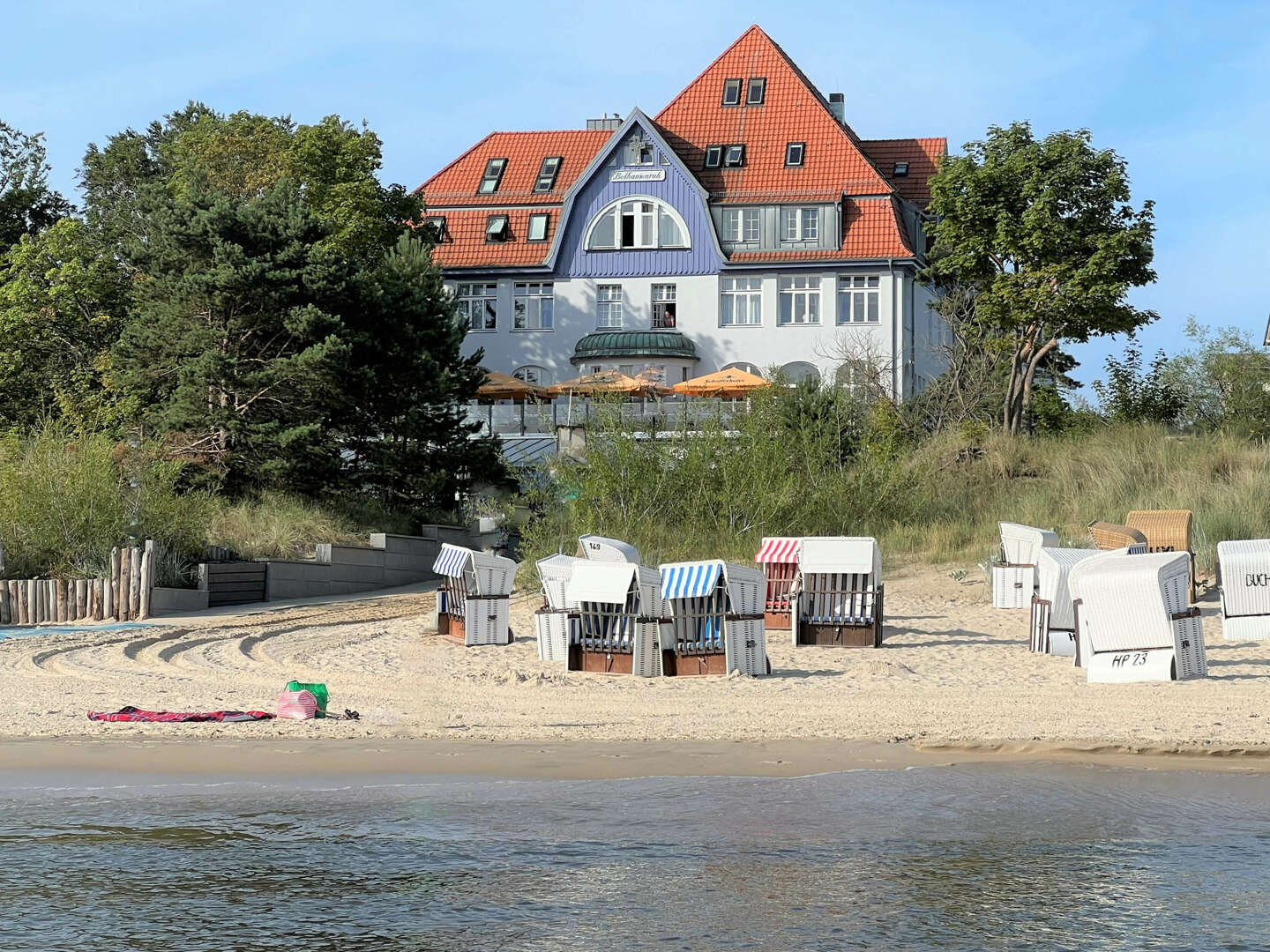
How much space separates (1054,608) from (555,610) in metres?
5.47

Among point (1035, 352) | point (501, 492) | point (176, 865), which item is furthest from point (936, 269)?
point (176, 865)

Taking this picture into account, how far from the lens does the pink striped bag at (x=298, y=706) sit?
1287 centimetres

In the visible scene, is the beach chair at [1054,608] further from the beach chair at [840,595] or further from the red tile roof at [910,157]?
the red tile roof at [910,157]

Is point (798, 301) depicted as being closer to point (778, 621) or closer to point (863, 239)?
point (863, 239)

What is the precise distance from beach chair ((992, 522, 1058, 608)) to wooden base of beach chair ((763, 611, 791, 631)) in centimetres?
397

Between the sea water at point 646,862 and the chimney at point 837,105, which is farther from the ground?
the chimney at point 837,105

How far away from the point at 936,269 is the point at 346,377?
2134 cm

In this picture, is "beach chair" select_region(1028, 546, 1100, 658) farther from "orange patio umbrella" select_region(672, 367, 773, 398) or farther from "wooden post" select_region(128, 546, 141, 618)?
"orange patio umbrella" select_region(672, 367, 773, 398)

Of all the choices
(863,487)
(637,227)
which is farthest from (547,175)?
(863,487)

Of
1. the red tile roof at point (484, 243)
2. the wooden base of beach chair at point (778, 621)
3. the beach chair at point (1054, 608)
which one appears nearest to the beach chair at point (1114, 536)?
the beach chair at point (1054, 608)

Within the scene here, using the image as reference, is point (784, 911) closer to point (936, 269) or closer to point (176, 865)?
point (176, 865)

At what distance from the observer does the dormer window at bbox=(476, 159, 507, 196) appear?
59.9m

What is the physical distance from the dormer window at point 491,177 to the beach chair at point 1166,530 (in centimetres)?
4050

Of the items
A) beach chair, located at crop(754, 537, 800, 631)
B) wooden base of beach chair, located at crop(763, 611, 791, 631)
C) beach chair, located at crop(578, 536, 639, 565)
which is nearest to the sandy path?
wooden base of beach chair, located at crop(763, 611, 791, 631)
